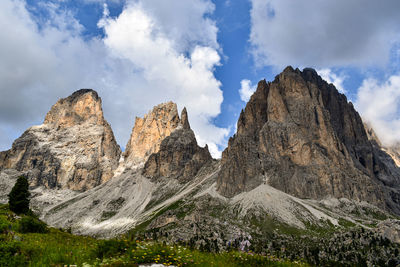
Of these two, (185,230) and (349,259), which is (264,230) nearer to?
(185,230)

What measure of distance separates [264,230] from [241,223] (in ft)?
56.8

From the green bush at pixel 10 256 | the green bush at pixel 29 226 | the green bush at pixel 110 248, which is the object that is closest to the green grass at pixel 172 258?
the green bush at pixel 110 248

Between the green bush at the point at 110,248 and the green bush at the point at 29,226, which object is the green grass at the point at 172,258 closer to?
the green bush at the point at 110,248

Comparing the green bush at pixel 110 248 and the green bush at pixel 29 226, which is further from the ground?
the green bush at pixel 29 226

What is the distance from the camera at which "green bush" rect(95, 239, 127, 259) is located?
11.5 metres

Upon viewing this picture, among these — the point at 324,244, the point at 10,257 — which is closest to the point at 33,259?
the point at 10,257

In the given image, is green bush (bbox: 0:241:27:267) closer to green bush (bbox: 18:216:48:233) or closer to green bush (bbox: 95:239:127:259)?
green bush (bbox: 95:239:127:259)

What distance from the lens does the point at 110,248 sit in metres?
11.8

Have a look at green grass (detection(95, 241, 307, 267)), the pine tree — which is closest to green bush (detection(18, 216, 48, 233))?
green grass (detection(95, 241, 307, 267))

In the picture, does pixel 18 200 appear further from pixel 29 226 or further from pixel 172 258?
pixel 172 258

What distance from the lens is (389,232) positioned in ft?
478

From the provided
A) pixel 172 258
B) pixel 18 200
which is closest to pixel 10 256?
pixel 172 258

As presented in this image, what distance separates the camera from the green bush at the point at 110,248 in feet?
37.8

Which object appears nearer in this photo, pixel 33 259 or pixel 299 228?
pixel 33 259
